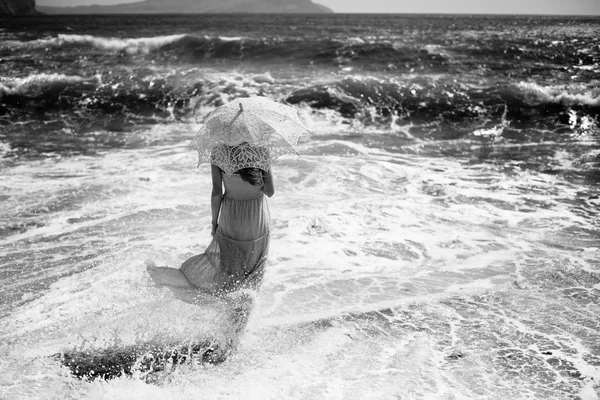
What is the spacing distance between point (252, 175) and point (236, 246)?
683 mm

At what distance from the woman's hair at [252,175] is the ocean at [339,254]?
3.92ft

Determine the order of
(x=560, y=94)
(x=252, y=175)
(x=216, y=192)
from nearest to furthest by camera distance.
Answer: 1. (x=252, y=175)
2. (x=216, y=192)
3. (x=560, y=94)

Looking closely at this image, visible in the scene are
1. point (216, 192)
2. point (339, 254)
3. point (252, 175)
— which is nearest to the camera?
point (252, 175)

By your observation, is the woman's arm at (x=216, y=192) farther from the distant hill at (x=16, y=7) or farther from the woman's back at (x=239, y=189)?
the distant hill at (x=16, y=7)

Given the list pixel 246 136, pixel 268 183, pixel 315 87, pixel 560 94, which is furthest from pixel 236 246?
pixel 560 94

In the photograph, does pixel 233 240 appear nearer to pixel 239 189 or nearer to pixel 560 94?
pixel 239 189

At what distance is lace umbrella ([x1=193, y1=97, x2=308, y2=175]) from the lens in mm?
3764

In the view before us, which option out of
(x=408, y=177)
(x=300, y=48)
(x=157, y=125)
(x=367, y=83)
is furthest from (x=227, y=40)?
(x=408, y=177)

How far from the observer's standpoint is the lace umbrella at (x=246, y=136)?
3.76m

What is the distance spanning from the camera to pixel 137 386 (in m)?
3.58

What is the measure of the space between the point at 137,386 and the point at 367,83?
53.1 ft

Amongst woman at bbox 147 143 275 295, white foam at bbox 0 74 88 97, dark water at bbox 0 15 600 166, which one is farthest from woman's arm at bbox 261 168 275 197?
white foam at bbox 0 74 88 97

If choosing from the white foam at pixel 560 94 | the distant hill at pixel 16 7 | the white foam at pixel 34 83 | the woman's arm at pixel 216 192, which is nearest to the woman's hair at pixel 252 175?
the woman's arm at pixel 216 192

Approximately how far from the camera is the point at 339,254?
6.15 m
